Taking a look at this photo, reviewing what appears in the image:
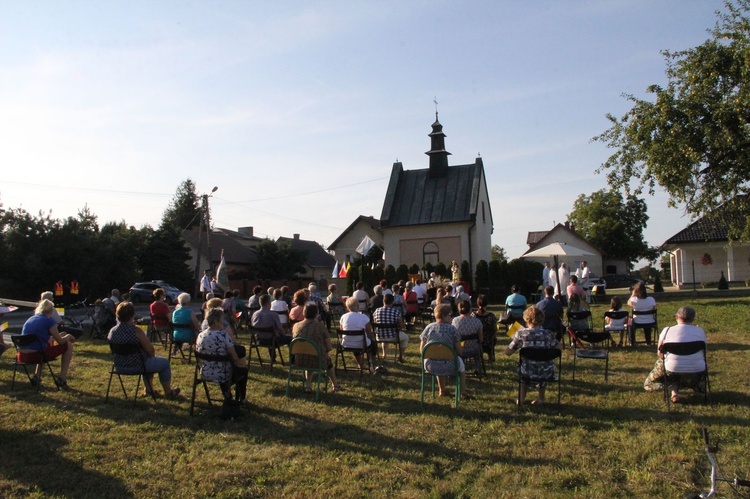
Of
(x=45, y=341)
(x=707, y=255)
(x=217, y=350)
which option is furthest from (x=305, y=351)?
(x=707, y=255)

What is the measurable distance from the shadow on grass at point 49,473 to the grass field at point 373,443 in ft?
0.06

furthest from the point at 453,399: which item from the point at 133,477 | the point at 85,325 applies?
the point at 85,325

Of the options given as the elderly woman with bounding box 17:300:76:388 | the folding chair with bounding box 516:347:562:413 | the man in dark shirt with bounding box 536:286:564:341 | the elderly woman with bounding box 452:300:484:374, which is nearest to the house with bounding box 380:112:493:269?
the man in dark shirt with bounding box 536:286:564:341

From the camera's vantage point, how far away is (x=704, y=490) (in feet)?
16.2

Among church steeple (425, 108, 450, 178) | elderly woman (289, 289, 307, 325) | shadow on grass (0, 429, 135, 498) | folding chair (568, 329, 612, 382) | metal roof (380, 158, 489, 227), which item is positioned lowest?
shadow on grass (0, 429, 135, 498)

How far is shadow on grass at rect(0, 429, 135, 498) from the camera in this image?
5.11 m

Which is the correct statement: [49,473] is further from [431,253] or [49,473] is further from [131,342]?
[431,253]

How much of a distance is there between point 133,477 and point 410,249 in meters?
36.2

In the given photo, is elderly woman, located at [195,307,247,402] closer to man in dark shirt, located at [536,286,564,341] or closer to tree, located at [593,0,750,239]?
man in dark shirt, located at [536,286,564,341]

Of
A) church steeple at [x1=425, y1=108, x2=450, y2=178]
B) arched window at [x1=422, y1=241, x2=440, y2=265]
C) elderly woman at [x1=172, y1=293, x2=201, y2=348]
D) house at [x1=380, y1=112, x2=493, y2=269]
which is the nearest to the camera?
elderly woman at [x1=172, y1=293, x2=201, y2=348]

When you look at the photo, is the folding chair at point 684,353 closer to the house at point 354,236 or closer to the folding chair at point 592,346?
the folding chair at point 592,346

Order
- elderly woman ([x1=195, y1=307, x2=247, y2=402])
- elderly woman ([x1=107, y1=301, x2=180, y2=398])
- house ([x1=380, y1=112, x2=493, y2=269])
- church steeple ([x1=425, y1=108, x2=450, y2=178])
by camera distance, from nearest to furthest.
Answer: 1. elderly woman ([x1=195, y1=307, x2=247, y2=402])
2. elderly woman ([x1=107, y1=301, x2=180, y2=398])
3. house ([x1=380, y1=112, x2=493, y2=269])
4. church steeple ([x1=425, y1=108, x2=450, y2=178])

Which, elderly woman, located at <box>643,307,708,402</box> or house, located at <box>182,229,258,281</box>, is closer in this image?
elderly woman, located at <box>643,307,708,402</box>

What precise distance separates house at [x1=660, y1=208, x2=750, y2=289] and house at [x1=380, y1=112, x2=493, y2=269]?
1475 centimetres
